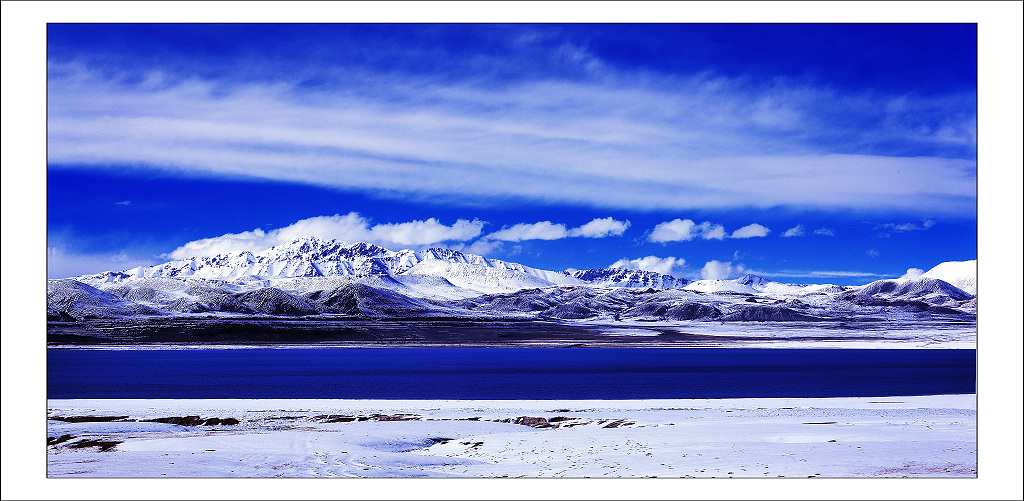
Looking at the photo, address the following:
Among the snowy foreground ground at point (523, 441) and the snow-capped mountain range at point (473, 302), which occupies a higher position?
the snowy foreground ground at point (523, 441)

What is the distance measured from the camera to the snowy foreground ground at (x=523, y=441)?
1611 centimetres

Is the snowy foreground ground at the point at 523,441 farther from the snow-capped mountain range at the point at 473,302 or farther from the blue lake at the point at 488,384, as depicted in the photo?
the snow-capped mountain range at the point at 473,302

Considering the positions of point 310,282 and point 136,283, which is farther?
point 310,282

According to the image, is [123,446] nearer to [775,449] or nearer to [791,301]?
[775,449]

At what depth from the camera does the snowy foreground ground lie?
634 inches

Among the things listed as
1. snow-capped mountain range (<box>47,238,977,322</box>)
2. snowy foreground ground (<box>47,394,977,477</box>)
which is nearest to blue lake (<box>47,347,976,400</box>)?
snowy foreground ground (<box>47,394,977,477</box>)

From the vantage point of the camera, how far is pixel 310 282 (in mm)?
175125

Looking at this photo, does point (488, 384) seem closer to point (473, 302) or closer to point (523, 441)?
point (523, 441)

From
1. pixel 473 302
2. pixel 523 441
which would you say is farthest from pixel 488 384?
pixel 473 302

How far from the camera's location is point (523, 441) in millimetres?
18625

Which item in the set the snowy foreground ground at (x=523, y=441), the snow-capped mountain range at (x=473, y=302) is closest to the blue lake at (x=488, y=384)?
the snowy foreground ground at (x=523, y=441)

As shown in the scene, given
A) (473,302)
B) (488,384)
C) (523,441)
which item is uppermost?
(523,441)
